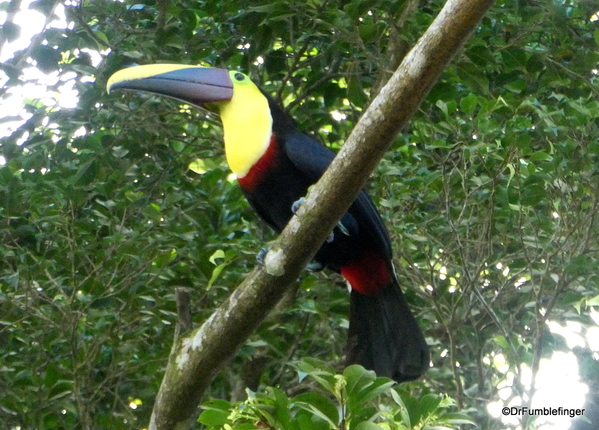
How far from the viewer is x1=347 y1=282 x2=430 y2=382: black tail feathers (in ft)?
10.6

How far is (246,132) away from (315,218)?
1.07m

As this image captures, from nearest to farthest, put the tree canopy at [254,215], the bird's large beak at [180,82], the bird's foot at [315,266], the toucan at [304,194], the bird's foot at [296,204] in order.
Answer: the bird's foot at [296,204] < the tree canopy at [254,215] < the toucan at [304,194] < the bird's large beak at [180,82] < the bird's foot at [315,266]

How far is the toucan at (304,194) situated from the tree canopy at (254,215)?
129mm

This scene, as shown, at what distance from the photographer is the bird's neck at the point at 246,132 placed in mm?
3375

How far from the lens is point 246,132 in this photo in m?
3.41

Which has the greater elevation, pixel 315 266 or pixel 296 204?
pixel 296 204

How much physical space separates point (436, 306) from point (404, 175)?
569 millimetres

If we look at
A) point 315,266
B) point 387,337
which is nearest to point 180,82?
point 315,266

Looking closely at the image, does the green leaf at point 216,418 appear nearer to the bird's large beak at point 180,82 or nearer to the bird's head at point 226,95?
the bird's head at point 226,95

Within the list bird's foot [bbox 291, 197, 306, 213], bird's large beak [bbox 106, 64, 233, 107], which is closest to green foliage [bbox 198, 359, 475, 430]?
bird's foot [bbox 291, 197, 306, 213]

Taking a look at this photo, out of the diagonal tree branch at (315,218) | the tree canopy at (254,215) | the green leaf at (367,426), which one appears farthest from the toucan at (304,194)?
the green leaf at (367,426)

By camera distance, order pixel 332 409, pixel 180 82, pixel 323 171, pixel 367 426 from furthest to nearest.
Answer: pixel 180 82
pixel 323 171
pixel 332 409
pixel 367 426

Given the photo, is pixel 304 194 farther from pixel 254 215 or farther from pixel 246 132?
pixel 254 215

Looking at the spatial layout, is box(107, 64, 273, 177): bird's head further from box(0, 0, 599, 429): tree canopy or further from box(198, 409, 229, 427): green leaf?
box(198, 409, 229, 427): green leaf
